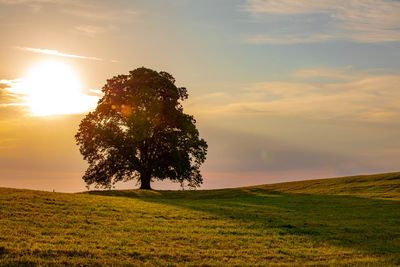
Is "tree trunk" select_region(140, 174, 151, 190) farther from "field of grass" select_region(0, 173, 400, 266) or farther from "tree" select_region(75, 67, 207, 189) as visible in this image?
"field of grass" select_region(0, 173, 400, 266)

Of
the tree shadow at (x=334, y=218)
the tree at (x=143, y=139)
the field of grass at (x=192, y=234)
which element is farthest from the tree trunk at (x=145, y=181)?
the field of grass at (x=192, y=234)

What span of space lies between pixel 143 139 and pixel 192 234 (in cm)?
5080

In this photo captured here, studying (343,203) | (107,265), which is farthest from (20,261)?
(343,203)

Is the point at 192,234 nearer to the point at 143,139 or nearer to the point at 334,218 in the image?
the point at 334,218

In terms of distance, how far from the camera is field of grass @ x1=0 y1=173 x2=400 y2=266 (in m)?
26.7

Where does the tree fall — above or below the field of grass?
above

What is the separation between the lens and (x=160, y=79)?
8750 centimetres

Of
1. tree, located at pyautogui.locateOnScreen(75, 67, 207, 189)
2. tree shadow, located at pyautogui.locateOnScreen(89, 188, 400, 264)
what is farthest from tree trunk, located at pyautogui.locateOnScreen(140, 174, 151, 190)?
tree shadow, located at pyautogui.locateOnScreen(89, 188, 400, 264)

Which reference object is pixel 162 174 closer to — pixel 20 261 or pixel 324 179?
pixel 324 179

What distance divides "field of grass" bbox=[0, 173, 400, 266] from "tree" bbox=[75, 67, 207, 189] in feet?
103

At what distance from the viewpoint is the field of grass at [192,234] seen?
26672 millimetres

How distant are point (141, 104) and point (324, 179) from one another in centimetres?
3251

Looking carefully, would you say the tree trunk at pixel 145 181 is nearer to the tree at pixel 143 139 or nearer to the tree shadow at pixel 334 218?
the tree at pixel 143 139

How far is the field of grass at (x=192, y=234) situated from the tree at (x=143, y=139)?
31.5 meters
